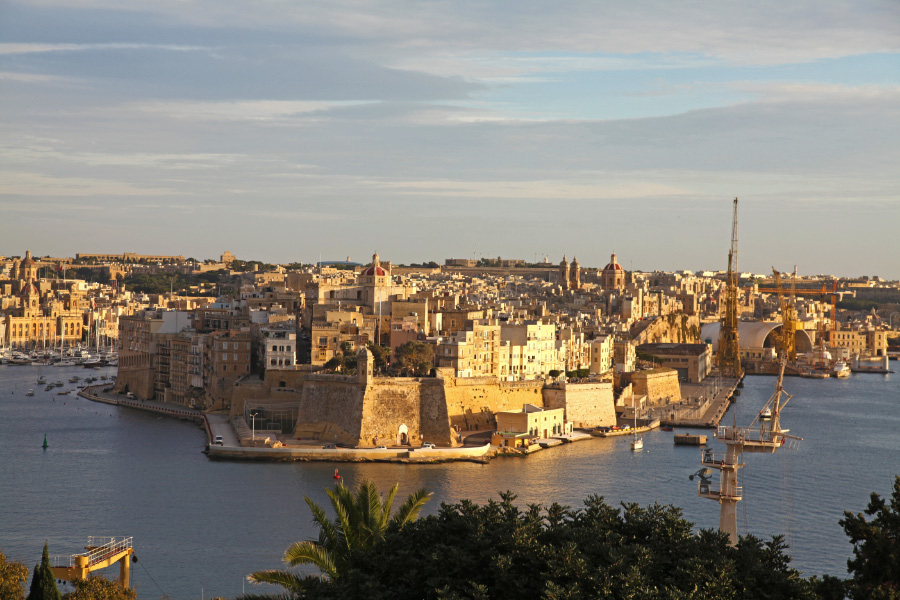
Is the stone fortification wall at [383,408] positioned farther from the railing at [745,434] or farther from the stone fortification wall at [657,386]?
the railing at [745,434]

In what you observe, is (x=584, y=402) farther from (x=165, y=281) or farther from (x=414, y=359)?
(x=165, y=281)

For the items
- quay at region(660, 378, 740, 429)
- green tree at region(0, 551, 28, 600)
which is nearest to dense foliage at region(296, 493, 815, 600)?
green tree at region(0, 551, 28, 600)

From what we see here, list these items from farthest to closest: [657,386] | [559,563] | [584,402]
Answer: [657,386] < [584,402] < [559,563]

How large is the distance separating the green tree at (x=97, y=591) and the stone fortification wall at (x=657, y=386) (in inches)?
910

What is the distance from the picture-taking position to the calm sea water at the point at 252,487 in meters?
14.8

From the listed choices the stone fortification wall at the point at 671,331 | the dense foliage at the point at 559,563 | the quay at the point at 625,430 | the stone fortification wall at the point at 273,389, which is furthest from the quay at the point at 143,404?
the dense foliage at the point at 559,563

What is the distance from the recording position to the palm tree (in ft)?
27.5

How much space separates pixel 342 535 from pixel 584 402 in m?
18.5

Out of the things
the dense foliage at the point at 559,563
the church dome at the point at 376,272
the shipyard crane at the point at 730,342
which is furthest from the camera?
the shipyard crane at the point at 730,342

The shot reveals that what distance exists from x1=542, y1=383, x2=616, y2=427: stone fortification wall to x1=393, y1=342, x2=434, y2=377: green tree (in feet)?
→ 9.66

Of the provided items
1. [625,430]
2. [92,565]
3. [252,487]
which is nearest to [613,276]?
[625,430]

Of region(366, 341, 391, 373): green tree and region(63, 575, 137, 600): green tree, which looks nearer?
region(63, 575, 137, 600): green tree

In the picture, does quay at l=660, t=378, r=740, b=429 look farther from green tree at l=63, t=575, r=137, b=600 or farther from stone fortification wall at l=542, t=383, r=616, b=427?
green tree at l=63, t=575, r=137, b=600

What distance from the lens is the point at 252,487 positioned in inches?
742
